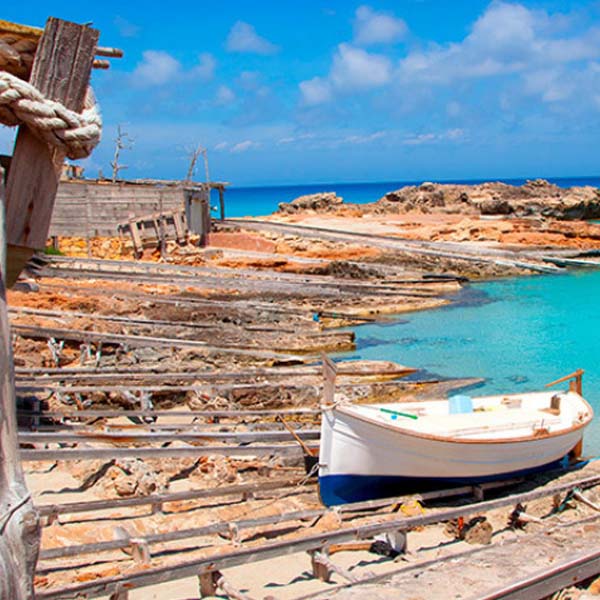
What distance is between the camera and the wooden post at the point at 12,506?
2.16m

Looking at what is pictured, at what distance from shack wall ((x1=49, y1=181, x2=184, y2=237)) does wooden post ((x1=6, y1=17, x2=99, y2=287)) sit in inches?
945

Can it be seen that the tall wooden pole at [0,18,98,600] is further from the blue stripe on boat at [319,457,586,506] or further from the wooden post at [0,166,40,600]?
the blue stripe on boat at [319,457,586,506]

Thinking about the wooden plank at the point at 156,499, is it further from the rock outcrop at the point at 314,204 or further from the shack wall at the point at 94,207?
the rock outcrop at the point at 314,204

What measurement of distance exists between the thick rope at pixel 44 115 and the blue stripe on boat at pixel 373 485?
7056 mm

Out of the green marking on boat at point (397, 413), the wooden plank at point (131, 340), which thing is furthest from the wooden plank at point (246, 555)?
the wooden plank at point (131, 340)

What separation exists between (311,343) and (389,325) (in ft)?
15.1

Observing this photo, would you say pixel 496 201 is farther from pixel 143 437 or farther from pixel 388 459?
pixel 143 437

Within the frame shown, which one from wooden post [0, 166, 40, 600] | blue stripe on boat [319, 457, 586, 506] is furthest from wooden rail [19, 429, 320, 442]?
wooden post [0, 166, 40, 600]

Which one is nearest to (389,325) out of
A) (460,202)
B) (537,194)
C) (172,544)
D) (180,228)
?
(180,228)

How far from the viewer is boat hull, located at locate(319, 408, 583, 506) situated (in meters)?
9.12

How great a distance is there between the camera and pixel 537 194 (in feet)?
205

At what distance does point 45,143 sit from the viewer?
2902 mm

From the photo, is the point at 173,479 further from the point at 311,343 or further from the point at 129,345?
the point at 311,343

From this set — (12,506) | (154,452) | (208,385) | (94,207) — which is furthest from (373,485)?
(94,207)
